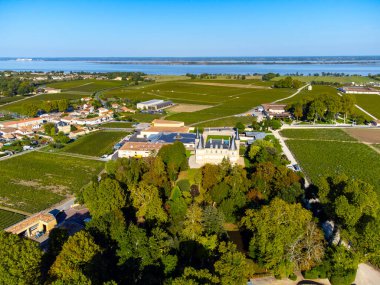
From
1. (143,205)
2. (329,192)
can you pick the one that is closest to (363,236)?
(329,192)

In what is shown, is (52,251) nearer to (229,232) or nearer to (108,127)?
(229,232)

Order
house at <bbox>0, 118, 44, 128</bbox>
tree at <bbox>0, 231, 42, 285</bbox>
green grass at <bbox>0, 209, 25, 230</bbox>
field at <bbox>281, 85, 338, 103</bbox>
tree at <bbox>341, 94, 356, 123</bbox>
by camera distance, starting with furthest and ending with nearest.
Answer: field at <bbox>281, 85, 338, 103</bbox>, tree at <bbox>341, 94, 356, 123</bbox>, house at <bbox>0, 118, 44, 128</bbox>, green grass at <bbox>0, 209, 25, 230</bbox>, tree at <bbox>0, 231, 42, 285</bbox>

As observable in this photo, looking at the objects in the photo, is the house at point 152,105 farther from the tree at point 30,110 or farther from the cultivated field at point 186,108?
the tree at point 30,110

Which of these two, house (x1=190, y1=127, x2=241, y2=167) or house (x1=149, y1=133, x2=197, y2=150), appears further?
house (x1=149, y1=133, x2=197, y2=150)

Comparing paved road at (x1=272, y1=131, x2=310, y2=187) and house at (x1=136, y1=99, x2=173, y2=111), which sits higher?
house at (x1=136, y1=99, x2=173, y2=111)

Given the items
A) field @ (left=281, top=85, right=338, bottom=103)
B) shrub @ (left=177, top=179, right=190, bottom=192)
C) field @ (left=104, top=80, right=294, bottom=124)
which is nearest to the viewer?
shrub @ (left=177, top=179, right=190, bottom=192)

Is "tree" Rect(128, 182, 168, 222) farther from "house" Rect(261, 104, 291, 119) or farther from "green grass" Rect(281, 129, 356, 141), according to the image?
"house" Rect(261, 104, 291, 119)

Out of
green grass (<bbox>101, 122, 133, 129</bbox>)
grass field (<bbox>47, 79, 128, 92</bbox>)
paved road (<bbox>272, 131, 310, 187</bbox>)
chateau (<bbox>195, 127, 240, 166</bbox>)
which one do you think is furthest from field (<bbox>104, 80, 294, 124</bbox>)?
chateau (<bbox>195, 127, 240, 166</bbox>)
